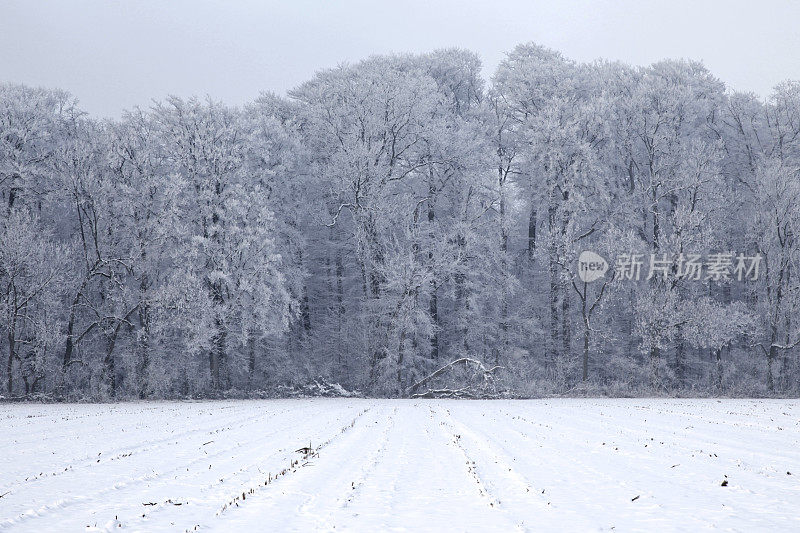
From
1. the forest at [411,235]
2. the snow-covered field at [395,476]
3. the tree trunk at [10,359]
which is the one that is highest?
the forest at [411,235]

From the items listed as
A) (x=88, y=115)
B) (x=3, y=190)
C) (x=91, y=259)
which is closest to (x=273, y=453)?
(x=91, y=259)

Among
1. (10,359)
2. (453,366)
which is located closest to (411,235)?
(453,366)

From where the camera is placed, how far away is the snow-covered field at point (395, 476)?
785 centimetres

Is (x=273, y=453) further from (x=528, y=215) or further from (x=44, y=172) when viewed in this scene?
(x=528, y=215)

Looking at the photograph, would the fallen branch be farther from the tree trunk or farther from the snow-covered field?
the tree trunk

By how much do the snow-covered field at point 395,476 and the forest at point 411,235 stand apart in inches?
604

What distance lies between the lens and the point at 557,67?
145 ft

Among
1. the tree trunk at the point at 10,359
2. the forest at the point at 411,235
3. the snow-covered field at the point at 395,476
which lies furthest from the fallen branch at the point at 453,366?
the tree trunk at the point at 10,359

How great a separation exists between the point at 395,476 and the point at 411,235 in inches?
1171

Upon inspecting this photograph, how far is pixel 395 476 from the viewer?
10648 millimetres

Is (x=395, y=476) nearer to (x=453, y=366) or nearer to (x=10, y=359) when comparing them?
(x=10, y=359)

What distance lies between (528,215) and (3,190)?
111 feet

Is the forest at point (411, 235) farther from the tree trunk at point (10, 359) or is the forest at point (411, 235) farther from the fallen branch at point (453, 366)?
the tree trunk at point (10, 359)

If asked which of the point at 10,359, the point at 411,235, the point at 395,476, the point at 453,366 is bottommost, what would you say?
the point at 395,476
